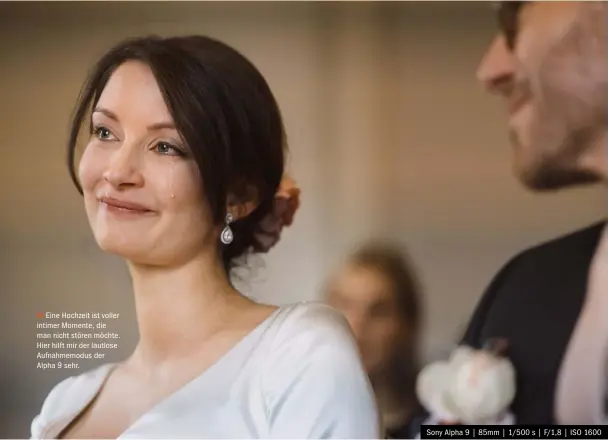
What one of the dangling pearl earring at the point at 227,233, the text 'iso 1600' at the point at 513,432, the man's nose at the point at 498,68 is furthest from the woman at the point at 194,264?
the man's nose at the point at 498,68

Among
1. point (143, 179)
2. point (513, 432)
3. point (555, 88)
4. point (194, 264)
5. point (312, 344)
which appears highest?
point (555, 88)

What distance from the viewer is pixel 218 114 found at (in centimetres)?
95

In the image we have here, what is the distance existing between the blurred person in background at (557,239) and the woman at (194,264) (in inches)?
9.3

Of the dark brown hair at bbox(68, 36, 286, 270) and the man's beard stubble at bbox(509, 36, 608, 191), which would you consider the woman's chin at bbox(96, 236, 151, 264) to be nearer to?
the dark brown hair at bbox(68, 36, 286, 270)

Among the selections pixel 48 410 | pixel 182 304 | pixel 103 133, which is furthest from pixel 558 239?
pixel 48 410

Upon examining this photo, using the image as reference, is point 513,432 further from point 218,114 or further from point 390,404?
point 218,114

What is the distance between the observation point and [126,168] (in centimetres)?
96

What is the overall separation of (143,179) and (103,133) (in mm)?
101

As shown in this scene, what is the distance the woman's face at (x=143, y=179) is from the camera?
3.14 ft

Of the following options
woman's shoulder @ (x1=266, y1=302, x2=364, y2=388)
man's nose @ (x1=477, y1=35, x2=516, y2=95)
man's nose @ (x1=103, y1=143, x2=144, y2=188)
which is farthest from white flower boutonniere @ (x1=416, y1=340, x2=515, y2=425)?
man's nose @ (x1=103, y1=143, x2=144, y2=188)

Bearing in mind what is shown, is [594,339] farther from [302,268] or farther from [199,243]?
[199,243]

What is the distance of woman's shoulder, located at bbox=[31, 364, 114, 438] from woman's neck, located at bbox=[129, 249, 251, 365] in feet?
0.25

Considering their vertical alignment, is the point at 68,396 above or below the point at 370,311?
below

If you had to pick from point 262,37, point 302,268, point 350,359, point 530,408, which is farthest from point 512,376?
point 262,37
